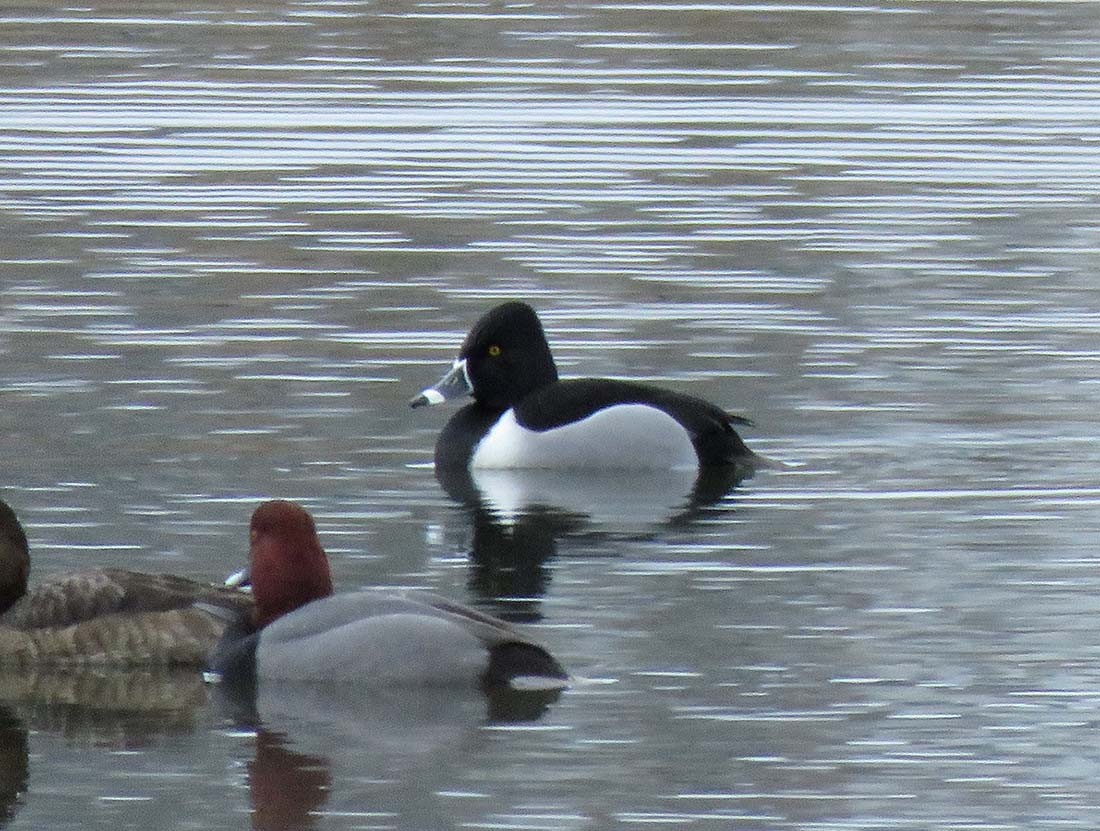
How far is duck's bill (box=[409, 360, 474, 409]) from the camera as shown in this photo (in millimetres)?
14320

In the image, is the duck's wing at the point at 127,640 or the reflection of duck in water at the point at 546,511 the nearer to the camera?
the duck's wing at the point at 127,640

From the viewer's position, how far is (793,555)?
471 inches

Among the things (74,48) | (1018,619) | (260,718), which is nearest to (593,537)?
(1018,619)

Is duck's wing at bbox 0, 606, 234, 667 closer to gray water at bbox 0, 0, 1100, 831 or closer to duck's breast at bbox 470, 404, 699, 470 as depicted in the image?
gray water at bbox 0, 0, 1100, 831

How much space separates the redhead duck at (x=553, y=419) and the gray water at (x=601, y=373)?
250 millimetres

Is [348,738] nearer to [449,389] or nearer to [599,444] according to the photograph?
[599,444]

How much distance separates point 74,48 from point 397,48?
3.64 metres

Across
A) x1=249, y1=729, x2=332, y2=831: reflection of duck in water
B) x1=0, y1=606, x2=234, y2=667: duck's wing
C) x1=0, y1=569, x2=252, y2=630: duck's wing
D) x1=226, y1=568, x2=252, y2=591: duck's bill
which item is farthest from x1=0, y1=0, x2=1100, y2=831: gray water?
x1=226, y1=568, x2=252, y2=591: duck's bill

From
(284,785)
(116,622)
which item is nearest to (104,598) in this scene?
(116,622)

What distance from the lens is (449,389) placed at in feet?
47.4

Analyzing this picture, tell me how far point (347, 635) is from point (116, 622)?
95cm

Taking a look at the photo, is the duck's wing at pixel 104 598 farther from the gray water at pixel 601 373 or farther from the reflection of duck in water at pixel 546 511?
the reflection of duck in water at pixel 546 511

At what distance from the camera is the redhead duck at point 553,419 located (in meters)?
14.0

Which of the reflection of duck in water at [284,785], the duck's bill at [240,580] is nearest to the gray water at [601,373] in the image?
the reflection of duck in water at [284,785]
